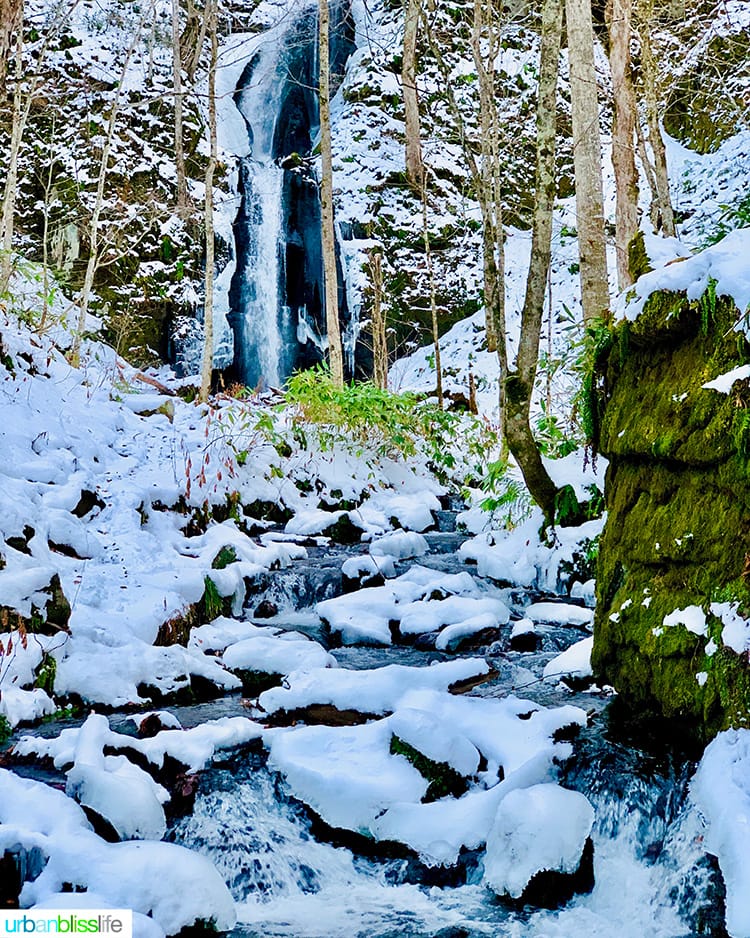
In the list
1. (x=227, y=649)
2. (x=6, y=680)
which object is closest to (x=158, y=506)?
(x=227, y=649)

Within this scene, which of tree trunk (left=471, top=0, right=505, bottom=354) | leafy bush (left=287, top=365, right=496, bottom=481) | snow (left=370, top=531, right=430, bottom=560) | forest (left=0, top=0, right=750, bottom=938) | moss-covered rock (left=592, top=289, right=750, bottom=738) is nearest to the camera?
forest (left=0, top=0, right=750, bottom=938)

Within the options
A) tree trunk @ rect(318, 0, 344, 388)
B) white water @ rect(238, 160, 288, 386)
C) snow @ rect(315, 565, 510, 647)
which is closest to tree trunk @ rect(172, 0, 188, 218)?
white water @ rect(238, 160, 288, 386)

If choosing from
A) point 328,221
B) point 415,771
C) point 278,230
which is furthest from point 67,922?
point 278,230

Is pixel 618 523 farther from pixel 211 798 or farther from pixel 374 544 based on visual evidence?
pixel 374 544

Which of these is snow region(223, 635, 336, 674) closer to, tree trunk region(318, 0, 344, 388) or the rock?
the rock

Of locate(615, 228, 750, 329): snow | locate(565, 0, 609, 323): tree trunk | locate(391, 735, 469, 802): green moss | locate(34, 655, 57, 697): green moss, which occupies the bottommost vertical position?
locate(391, 735, 469, 802): green moss

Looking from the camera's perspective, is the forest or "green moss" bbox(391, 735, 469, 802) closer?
the forest

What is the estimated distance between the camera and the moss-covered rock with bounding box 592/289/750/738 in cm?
296

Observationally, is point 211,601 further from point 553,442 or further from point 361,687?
point 553,442

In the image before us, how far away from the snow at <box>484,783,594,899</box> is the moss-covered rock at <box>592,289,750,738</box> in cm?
69

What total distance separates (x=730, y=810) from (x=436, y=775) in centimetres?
119

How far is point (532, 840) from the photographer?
275cm

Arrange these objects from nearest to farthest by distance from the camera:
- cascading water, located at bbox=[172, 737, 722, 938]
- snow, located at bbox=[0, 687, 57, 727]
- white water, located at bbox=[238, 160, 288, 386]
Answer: cascading water, located at bbox=[172, 737, 722, 938]
snow, located at bbox=[0, 687, 57, 727]
white water, located at bbox=[238, 160, 288, 386]

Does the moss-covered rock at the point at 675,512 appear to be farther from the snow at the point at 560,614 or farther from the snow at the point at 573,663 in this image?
the snow at the point at 560,614
